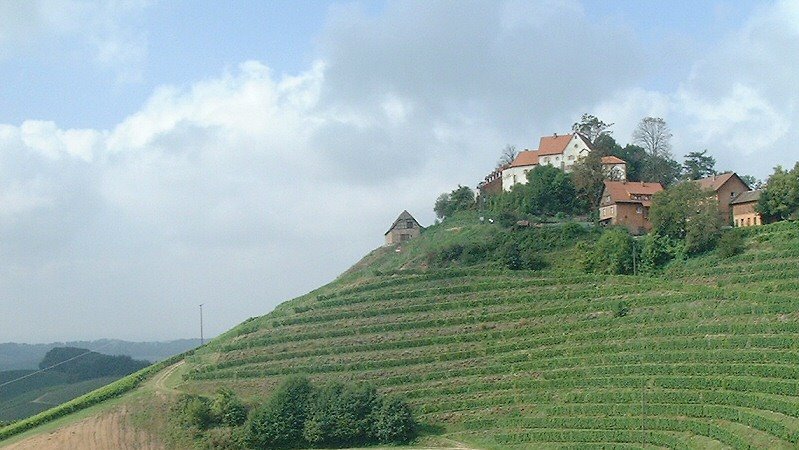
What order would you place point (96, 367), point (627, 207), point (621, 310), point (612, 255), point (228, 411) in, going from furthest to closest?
point (96, 367) → point (627, 207) → point (612, 255) → point (621, 310) → point (228, 411)

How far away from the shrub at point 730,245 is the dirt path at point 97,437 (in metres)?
34.8

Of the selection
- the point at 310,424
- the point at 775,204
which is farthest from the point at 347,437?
the point at 775,204

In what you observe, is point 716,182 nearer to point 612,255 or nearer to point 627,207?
point 627,207

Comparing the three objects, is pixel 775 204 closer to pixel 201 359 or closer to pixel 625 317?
pixel 625 317

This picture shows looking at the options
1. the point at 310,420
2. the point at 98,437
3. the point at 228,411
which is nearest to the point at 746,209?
the point at 310,420

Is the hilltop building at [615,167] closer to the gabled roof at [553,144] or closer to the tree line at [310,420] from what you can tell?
the gabled roof at [553,144]

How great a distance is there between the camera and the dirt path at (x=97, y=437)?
1866 inches

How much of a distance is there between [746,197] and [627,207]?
8.48m

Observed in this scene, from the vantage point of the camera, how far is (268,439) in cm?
4397

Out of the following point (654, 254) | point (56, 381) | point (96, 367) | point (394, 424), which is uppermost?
point (654, 254)

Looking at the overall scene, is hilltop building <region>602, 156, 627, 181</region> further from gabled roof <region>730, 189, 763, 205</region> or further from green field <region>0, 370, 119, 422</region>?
green field <region>0, 370, 119, 422</region>

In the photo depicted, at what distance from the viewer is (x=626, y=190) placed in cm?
6581

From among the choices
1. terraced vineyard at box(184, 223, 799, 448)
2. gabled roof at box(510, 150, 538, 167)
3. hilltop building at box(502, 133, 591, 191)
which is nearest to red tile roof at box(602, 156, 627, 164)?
hilltop building at box(502, 133, 591, 191)

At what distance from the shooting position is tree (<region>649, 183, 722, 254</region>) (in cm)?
5378
